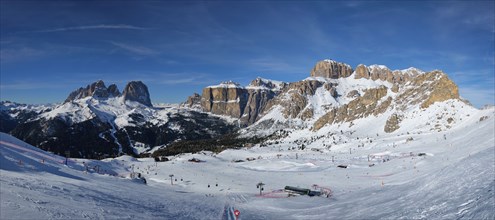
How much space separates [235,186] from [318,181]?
530 inches

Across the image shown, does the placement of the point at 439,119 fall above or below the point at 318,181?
above

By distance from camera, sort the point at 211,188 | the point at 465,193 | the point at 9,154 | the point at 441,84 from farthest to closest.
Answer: the point at 441,84 → the point at 211,188 → the point at 9,154 → the point at 465,193

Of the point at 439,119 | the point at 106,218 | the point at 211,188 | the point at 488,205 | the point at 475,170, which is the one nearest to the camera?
the point at 488,205

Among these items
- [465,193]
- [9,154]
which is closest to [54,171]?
[9,154]

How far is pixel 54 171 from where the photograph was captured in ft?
98.1

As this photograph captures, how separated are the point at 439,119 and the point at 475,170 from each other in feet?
502

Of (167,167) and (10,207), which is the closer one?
(10,207)

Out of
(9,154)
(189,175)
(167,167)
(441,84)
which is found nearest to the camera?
(9,154)

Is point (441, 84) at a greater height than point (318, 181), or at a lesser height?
greater

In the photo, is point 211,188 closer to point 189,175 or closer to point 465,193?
point 189,175

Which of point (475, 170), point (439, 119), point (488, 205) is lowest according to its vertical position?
point (488, 205)

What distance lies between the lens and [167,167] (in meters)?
81.8

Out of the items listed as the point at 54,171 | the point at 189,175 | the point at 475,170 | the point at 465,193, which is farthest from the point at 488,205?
the point at 189,175

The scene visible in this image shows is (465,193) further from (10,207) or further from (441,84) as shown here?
(441,84)
